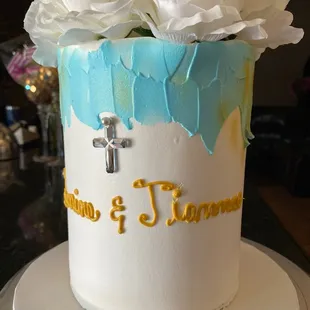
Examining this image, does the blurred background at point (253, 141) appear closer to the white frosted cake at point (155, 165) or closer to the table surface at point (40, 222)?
the table surface at point (40, 222)

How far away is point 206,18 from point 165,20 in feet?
0.14

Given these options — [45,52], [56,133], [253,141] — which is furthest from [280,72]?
[45,52]

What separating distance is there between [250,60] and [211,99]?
7 centimetres

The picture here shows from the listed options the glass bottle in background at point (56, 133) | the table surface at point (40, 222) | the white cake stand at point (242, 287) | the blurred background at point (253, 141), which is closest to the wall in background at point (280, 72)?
the blurred background at point (253, 141)

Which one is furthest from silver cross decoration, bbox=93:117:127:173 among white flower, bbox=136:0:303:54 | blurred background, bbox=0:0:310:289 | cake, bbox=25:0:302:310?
blurred background, bbox=0:0:310:289

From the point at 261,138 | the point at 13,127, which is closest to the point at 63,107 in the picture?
the point at 261,138

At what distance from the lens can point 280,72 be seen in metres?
1.35

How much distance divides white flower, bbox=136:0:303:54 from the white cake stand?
31cm

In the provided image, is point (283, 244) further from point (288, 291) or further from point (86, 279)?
point (86, 279)

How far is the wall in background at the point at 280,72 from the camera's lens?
1334 mm

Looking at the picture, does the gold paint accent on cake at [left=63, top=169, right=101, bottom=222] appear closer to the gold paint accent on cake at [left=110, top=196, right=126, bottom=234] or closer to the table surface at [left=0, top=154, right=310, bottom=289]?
the gold paint accent on cake at [left=110, top=196, right=126, bottom=234]

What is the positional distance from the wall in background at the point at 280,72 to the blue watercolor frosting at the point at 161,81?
86 cm

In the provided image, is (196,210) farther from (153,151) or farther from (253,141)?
(253,141)

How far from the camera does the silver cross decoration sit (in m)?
0.51
